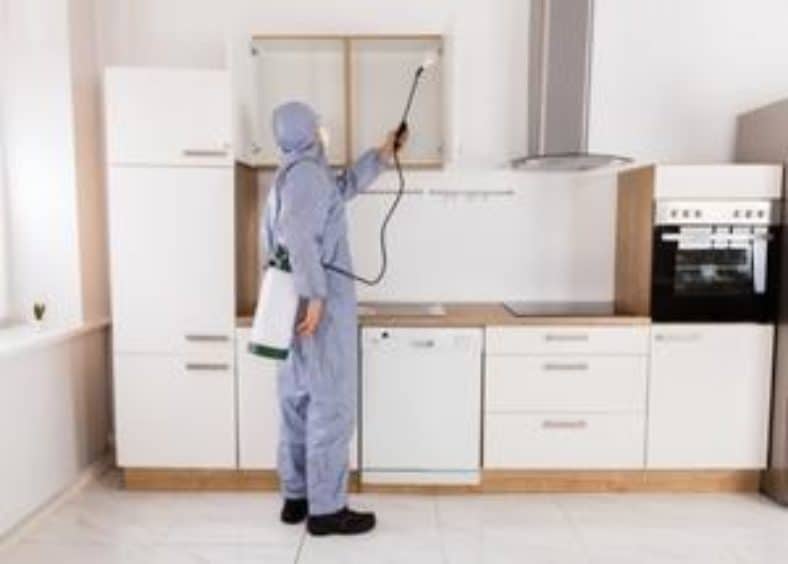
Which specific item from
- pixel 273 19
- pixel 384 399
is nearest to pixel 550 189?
pixel 384 399

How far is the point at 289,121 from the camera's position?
7.93ft

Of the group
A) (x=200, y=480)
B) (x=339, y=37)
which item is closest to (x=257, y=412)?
(x=200, y=480)

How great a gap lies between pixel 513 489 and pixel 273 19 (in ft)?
7.95

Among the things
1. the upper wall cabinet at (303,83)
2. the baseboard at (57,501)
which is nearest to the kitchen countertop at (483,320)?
the upper wall cabinet at (303,83)

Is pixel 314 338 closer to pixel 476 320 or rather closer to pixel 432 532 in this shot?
pixel 476 320

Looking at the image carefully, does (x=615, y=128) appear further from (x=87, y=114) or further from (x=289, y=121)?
(x=87, y=114)

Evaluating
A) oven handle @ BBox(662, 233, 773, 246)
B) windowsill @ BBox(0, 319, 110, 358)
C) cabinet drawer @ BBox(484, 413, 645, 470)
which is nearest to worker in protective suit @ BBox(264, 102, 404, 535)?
cabinet drawer @ BBox(484, 413, 645, 470)

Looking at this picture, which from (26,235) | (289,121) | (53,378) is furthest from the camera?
(26,235)

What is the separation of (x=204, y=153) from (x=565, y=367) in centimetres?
173

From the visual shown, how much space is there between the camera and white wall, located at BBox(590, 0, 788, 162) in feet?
10.6

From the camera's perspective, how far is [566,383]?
285cm

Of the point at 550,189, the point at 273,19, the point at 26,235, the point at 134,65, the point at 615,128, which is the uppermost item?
the point at 273,19

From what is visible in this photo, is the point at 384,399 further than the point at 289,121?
Yes

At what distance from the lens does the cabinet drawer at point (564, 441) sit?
286cm
